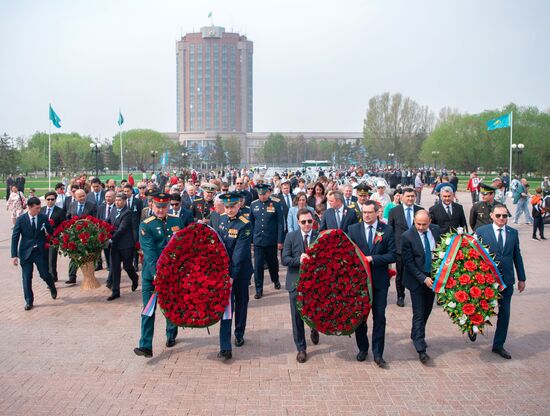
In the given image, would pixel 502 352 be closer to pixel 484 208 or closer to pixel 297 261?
pixel 297 261

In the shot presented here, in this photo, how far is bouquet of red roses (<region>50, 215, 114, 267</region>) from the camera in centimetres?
991

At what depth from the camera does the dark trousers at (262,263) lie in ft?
32.2

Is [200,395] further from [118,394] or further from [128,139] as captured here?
[128,139]

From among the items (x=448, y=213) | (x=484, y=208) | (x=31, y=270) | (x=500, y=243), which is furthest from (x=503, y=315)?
(x=31, y=270)

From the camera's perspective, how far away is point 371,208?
20.9 ft

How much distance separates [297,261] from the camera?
6426 mm

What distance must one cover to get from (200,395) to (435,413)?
2424 millimetres

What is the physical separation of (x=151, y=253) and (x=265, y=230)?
3552 millimetres

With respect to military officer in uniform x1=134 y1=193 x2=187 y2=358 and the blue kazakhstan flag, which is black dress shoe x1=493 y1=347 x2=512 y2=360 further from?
the blue kazakhstan flag

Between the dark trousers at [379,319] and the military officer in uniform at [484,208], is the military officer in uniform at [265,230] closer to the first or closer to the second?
the dark trousers at [379,319]

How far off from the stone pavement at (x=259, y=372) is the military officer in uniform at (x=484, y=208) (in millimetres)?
1973

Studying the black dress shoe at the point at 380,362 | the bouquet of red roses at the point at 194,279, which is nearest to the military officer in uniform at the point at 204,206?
the bouquet of red roses at the point at 194,279

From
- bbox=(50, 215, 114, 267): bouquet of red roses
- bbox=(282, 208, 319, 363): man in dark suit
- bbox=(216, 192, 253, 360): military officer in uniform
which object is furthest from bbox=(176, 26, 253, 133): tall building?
bbox=(282, 208, 319, 363): man in dark suit

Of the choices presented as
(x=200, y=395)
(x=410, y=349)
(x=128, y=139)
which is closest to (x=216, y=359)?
(x=200, y=395)
